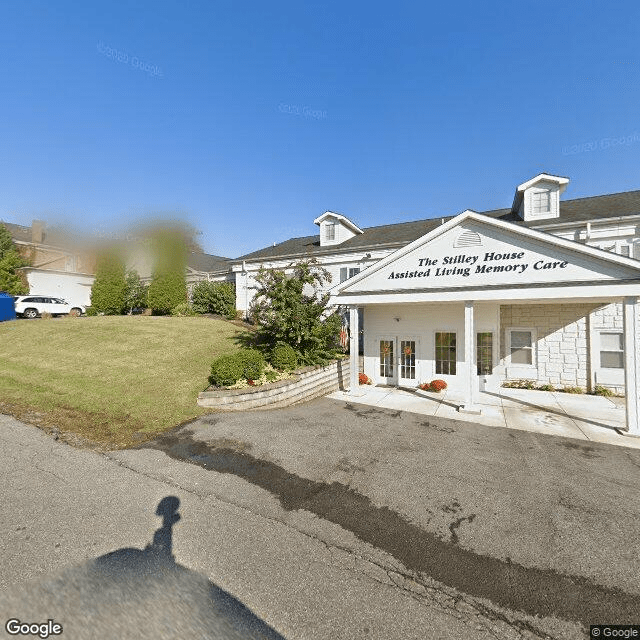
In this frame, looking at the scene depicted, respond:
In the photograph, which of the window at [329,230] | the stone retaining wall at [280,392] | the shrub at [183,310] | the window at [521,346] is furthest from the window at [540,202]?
the shrub at [183,310]

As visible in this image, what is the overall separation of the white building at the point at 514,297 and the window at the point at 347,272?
233 inches

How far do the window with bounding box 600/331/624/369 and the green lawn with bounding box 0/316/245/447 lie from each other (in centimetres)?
1510

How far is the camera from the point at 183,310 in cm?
2444

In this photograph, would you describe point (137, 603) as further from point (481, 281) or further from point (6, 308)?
point (6, 308)

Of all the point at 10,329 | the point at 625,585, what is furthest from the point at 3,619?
the point at 10,329

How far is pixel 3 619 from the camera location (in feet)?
9.21

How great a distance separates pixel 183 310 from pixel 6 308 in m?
13.6

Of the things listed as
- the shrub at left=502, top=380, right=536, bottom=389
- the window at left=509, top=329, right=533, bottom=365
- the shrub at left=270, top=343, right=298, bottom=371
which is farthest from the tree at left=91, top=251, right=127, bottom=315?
the shrub at left=502, top=380, right=536, bottom=389

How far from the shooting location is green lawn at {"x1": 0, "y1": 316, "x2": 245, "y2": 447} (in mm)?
8281

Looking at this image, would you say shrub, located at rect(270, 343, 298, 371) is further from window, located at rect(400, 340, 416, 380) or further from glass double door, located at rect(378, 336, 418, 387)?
window, located at rect(400, 340, 416, 380)

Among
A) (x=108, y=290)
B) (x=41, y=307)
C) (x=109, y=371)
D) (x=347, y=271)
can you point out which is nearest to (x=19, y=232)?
(x=41, y=307)

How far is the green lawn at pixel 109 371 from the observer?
27.2 feet

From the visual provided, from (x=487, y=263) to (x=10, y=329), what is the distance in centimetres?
2726

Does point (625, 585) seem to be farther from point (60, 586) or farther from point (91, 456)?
point (91, 456)
